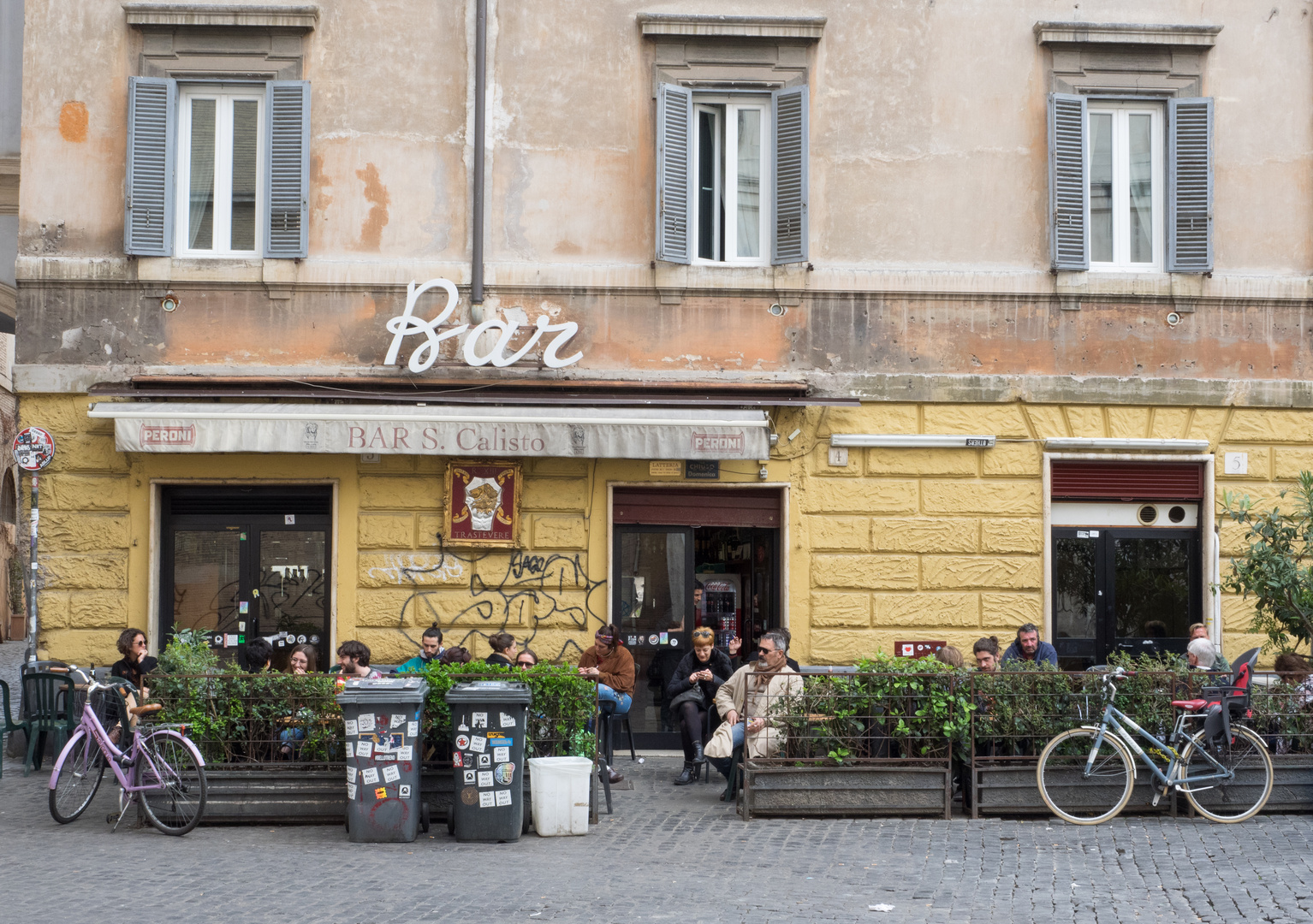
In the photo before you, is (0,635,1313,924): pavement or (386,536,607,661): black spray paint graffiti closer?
(0,635,1313,924): pavement

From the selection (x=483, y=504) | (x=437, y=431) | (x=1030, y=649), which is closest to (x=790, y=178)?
(x=437, y=431)

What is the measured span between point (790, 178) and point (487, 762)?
6.71 meters

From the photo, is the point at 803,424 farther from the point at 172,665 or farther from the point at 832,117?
the point at 172,665

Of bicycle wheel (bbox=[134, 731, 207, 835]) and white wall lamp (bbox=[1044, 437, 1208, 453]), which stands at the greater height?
white wall lamp (bbox=[1044, 437, 1208, 453])

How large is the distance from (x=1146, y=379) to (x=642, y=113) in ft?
18.1

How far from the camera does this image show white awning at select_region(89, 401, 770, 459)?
1202 cm

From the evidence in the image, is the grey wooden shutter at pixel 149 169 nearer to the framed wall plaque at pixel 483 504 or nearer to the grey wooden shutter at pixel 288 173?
the grey wooden shutter at pixel 288 173

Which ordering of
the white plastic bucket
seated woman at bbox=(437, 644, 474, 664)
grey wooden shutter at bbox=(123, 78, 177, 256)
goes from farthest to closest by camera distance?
1. grey wooden shutter at bbox=(123, 78, 177, 256)
2. seated woman at bbox=(437, 644, 474, 664)
3. the white plastic bucket

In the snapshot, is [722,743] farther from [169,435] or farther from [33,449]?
[33,449]

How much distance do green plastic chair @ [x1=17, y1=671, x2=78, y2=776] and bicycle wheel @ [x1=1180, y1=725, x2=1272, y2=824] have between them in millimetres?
9072

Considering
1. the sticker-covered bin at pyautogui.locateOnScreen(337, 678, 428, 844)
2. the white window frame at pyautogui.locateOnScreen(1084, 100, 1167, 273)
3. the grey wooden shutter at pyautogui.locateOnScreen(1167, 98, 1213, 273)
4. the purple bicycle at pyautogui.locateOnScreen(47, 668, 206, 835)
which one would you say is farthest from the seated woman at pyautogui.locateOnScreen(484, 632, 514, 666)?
the grey wooden shutter at pyautogui.locateOnScreen(1167, 98, 1213, 273)

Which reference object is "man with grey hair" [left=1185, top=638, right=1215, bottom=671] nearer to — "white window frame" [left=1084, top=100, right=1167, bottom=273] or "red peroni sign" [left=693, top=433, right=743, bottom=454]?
"white window frame" [left=1084, top=100, right=1167, bottom=273]

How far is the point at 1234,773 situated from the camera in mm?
9500

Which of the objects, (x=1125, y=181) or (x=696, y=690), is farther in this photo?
(x=1125, y=181)
